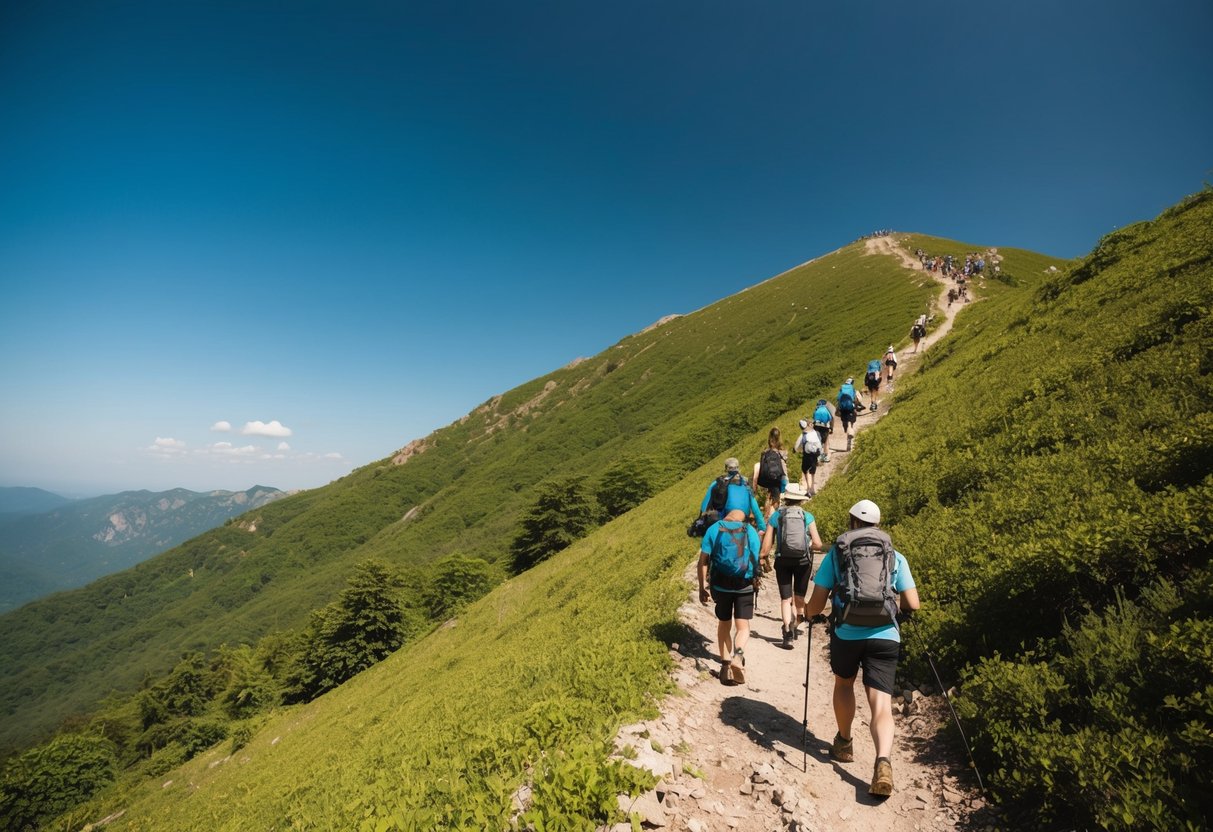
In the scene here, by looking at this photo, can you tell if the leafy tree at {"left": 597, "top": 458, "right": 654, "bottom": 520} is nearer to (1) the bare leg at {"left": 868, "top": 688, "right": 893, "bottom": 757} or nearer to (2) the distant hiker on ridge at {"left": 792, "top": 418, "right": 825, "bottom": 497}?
(2) the distant hiker on ridge at {"left": 792, "top": 418, "right": 825, "bottom": 497}

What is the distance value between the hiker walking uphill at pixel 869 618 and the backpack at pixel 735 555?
1.65 m

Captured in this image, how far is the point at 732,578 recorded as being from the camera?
702 cm

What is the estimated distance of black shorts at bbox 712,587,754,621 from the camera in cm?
708

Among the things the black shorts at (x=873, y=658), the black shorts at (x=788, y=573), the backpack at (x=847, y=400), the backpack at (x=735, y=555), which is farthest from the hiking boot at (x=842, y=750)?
the backpack at (x=847, y=400)

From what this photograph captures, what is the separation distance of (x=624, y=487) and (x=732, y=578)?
1935 inches

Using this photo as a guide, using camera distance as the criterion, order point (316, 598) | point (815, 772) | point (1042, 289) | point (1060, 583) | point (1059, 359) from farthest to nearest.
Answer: point (316, 598) → point (1042, 289) → point (1059, 359) → point (1060, 583) → point (815, 772)

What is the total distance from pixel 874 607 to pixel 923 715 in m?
2.44

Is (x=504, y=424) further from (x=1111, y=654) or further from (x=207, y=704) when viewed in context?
(x=1111, y=654)

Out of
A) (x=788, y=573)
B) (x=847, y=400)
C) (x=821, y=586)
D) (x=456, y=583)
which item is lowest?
(x=456, y=583)

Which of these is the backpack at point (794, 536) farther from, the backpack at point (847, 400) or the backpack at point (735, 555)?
the backpack at point (847, 400)

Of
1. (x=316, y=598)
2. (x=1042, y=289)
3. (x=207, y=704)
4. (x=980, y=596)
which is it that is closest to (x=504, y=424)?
(x=316, y=598)

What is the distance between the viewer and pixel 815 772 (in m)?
5.26

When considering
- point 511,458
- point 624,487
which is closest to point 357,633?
point 624,487

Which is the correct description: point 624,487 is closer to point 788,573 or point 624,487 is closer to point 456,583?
point 456,583
